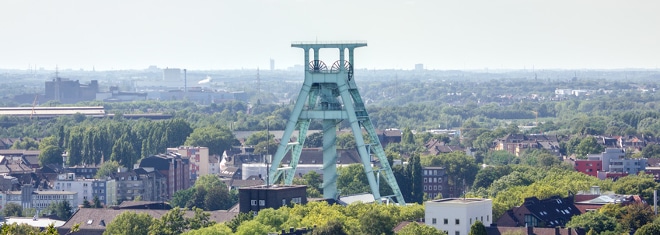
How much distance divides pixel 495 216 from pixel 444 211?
8.42 metres

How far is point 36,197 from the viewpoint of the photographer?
397 ft

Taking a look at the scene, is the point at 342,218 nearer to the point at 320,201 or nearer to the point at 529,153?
the point at 320,201

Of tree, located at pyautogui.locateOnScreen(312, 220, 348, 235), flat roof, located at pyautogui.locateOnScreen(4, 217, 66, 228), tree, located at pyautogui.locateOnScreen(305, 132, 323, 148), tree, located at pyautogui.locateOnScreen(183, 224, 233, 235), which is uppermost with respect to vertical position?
tree, located at pyautogui.locateOnScreen(312, 220, 348, 235)

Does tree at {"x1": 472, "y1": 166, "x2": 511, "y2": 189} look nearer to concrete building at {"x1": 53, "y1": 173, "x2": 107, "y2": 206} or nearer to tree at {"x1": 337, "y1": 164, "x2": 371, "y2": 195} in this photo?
tree at {"x1": 337, "y1": 164, "x2": 371, "y2": 195}

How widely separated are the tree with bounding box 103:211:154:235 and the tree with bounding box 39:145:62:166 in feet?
219

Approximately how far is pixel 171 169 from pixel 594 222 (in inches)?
2184

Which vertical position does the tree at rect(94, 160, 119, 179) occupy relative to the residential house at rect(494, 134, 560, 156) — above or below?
above

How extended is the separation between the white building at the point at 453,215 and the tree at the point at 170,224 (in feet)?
31.9

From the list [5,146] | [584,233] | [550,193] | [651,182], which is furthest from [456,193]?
[5,146]

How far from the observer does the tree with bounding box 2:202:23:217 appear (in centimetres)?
10716

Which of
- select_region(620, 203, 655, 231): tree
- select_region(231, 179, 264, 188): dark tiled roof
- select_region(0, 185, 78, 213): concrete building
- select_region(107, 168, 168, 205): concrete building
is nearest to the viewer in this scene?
select_region(620, 203, 655, 231): tree

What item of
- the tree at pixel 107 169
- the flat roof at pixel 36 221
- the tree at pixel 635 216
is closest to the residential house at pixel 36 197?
the tree at pixel 107 169

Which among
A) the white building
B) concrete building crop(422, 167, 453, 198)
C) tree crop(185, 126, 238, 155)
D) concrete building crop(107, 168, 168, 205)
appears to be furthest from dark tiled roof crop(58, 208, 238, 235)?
tree crop(185, 126, 238, 155)

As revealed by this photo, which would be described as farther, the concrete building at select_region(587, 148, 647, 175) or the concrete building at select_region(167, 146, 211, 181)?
the concrete building at select_region(167, 146, 211, 181)
